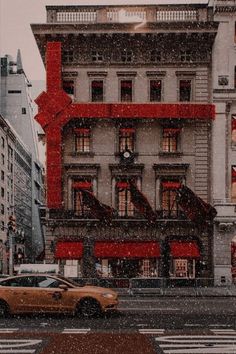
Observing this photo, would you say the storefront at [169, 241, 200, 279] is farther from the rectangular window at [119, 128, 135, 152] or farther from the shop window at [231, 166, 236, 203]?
the rectangular window at [119, 128, 135, 152]

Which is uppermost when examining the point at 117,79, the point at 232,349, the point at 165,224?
the point at 117,79

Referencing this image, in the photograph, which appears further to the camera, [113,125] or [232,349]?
[113,125]

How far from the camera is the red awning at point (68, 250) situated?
155 feet

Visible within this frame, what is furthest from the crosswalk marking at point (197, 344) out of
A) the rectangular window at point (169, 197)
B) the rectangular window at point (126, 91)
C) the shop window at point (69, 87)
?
the shop window at point (69, 87)

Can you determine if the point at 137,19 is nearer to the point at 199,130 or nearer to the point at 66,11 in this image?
the point at 66,11

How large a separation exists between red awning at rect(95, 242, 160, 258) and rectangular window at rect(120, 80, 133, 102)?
9369 mm

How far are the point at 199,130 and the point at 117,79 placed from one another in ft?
20.4

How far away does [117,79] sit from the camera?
48.5 meters

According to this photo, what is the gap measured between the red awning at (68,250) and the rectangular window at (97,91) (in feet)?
31.0

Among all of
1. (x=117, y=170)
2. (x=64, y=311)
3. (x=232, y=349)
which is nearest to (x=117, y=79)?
(x=117, y=170)

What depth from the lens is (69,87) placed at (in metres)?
48.8

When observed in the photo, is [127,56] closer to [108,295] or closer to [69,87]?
[69,87]

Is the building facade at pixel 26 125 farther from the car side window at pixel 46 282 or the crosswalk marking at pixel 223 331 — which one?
the crosswalk marking at pixel 223 331

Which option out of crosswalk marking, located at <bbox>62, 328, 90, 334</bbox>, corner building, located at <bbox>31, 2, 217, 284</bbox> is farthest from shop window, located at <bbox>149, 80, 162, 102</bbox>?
crosswalk marking, located at <bbox>62, 328, 90, 334</bbox>
